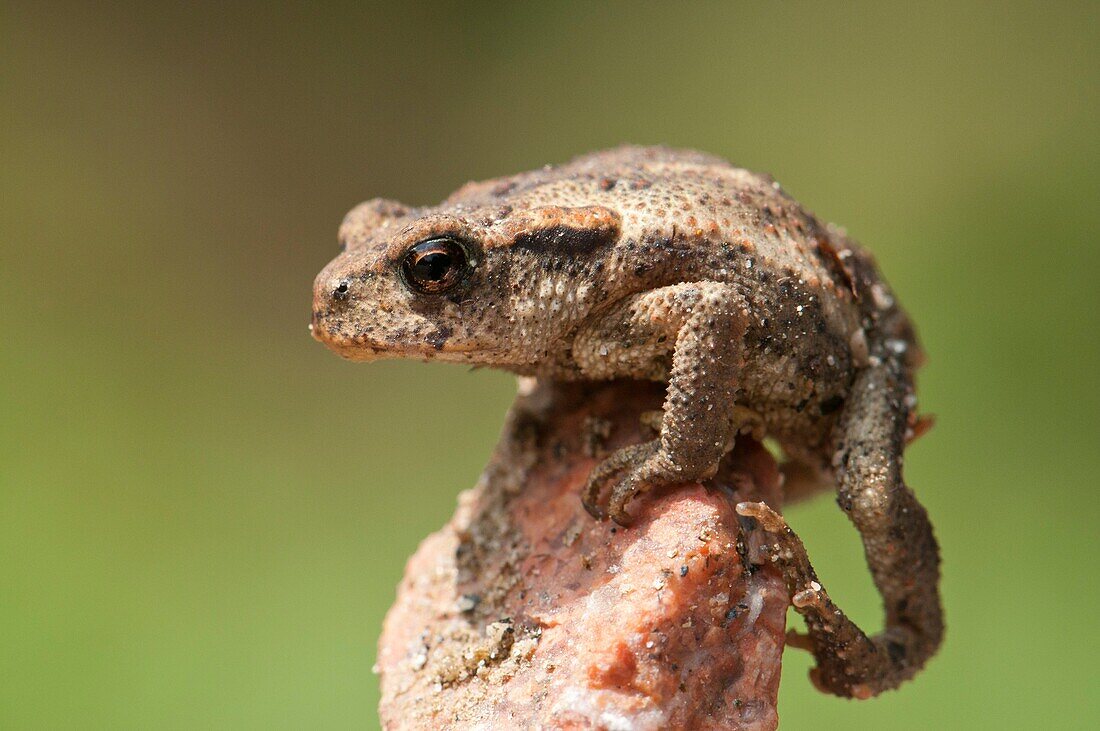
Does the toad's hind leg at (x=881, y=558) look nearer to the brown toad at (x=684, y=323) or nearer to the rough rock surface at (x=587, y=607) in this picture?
the brown toad at (x=684, y=323)

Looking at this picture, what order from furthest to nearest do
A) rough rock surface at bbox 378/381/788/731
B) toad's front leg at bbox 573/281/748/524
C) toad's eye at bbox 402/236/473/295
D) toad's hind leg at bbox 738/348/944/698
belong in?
toad's hind leg at bbox 738/348/944/698 < toad's eye at bbox 402/236/473/295 < toad's front leg at bbox 573/281/748/524 < rough rock surface at bbox 378/381/788/731

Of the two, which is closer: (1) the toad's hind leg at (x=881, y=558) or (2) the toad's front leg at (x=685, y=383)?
(2) the toad's front leg at (x=685, y=383)

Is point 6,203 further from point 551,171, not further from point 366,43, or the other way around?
point 551,171

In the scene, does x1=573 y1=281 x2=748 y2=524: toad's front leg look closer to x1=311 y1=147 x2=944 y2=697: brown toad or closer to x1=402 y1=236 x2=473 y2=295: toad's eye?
x1=311 y1=147 x2=944 y2=697: brown toad

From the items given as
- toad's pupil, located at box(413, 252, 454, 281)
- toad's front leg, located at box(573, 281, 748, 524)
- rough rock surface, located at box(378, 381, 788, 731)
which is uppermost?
toad's pupil, located at box(413, 252, 454, 281)

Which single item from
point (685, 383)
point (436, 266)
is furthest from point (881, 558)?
point (436, 266)

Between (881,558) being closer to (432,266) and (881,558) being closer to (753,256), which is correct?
(753,256)

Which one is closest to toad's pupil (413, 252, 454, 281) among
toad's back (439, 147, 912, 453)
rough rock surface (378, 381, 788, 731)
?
toad's back (439, 147, 912, 453)

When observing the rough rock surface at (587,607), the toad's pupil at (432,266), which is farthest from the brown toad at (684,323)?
the rough rock surface at (587,607)
